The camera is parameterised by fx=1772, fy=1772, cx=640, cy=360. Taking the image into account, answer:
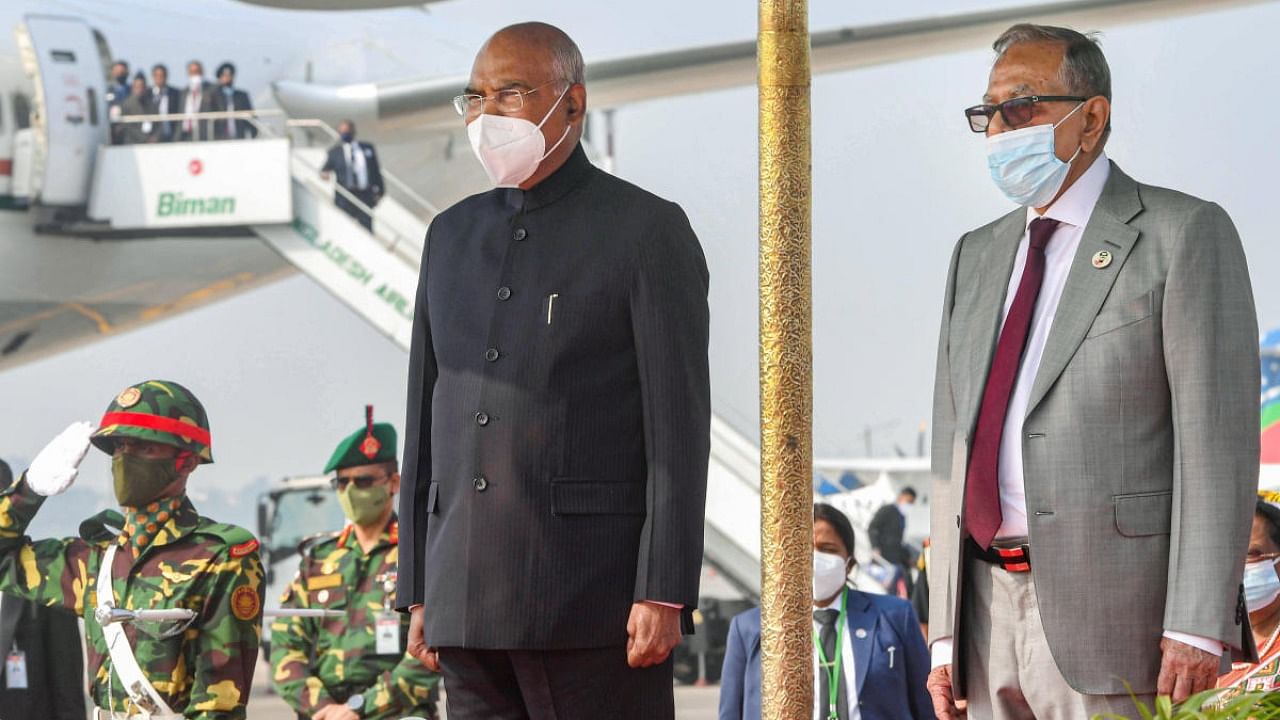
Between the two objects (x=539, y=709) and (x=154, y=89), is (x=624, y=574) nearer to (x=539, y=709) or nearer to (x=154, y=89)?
(x=539, y=709)

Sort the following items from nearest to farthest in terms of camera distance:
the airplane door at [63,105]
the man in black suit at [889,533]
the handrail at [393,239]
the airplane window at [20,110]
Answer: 1. the man in black suit at [889,533]
2. the handrail at [393,239]
3. the airplane door at [63,105]
4. the airplane window at [20,110]

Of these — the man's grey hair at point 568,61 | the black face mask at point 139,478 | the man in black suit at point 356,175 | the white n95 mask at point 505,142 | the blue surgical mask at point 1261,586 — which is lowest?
the blue surgical mask at point 1261,586

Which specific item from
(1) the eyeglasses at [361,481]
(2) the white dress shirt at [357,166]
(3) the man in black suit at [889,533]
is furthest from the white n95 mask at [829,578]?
(2) the white dress shirt at [357,166]

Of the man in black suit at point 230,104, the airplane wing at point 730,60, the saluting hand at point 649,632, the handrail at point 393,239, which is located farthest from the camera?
the airplane wing at point 730,60

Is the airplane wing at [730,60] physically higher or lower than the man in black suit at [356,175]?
higher

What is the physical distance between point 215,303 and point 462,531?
17225 mm

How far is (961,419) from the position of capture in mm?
2463

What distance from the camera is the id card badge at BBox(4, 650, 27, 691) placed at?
19.7 feet

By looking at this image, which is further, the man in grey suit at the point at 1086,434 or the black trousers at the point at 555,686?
the black trousers at the point at 555,686

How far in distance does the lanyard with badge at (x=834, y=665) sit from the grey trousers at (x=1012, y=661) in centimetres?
236

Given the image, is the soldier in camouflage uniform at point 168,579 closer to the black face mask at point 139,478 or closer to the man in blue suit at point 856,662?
the black face mask at point 139,478

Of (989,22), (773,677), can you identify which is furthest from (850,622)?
(989,22)

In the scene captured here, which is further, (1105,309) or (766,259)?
(766,259)

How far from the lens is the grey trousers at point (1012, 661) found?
2.33 meters
